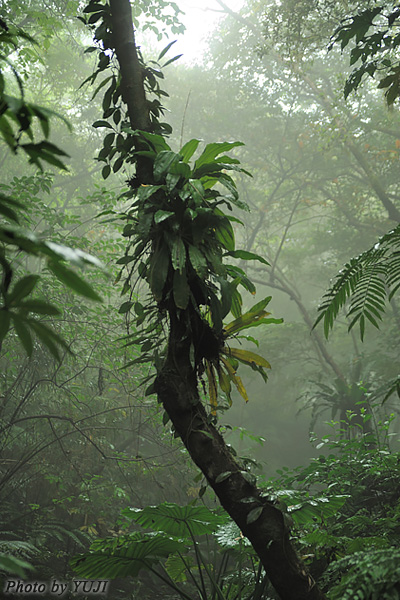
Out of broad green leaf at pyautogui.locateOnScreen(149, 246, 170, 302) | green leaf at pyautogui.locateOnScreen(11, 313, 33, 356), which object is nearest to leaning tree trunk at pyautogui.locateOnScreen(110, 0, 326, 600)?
broad green leaf at pyautogui.locateOnScreen(149, 246, 170, 302)

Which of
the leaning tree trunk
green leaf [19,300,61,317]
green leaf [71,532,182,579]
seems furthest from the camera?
green leaf [71,532,182,579]

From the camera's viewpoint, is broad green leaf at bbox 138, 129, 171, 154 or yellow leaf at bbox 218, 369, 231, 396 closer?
broad green leaf at bbox 138, 129, 171, 154

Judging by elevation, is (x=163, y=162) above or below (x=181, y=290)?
above

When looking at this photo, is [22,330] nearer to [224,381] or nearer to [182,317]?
[182,317]

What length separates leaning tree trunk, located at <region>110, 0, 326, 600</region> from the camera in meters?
1.36

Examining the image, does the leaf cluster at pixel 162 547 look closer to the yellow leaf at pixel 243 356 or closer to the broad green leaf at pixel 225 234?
the yellow leaf at pixel 243 356

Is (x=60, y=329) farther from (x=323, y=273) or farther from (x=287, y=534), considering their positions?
(x=323, y=273)

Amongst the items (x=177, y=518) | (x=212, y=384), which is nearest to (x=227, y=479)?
(x=212, y=384)

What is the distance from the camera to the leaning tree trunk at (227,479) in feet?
4.46

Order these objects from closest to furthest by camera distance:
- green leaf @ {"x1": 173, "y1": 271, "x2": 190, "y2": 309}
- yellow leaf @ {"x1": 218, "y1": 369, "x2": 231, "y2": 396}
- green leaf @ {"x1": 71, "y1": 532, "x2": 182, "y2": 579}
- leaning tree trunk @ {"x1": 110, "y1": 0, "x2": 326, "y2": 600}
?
leaning tree trunk @ {"x1": 110, "y1": 0, "x2": 326, "y2": 600} → green leaf @ {"x1": 173, "y1": 271, "x2": 190, "y2": 309} → green leaf @ {"x1": 71, "y1": 532, "x2": 182, "y2": 579} → yellow leaf @ {"x1": 218, "y1": 369, "x2": 231, "y2": 396}

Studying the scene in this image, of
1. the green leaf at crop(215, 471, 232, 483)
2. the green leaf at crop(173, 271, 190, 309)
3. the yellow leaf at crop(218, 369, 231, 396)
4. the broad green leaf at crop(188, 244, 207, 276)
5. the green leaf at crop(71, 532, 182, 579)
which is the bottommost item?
the green leaf at crop(71, 532, 182, 579)

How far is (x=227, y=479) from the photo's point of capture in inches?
57.3

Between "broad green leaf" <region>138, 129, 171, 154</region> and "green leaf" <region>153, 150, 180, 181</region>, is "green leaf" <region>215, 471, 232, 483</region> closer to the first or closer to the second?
"green leaf" <region>153, 150, 180, 181</region>

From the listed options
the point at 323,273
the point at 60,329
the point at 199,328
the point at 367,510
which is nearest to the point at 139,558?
the point at 199,328
